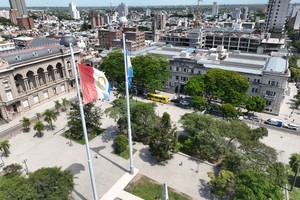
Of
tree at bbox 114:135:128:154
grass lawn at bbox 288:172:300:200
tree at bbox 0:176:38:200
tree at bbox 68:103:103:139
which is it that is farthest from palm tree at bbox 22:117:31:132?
grass lawn at bbox 288:172:300:200

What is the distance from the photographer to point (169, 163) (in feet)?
134

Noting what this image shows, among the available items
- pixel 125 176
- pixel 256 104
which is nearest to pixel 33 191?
pixel 125 176

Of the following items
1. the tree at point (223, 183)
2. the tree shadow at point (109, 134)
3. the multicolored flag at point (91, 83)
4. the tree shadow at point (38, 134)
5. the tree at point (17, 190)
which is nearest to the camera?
the multicolored flag at point (91, 83)

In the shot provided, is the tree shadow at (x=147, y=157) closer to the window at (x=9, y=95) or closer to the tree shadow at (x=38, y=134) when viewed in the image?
the tree shadow at (x=38, y=134)

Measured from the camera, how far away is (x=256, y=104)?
190 feet

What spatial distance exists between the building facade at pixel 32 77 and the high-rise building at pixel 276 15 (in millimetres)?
159145

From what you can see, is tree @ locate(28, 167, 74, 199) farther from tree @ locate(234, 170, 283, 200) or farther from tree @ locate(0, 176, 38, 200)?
tree @ locate(234, 170, 283, 200)

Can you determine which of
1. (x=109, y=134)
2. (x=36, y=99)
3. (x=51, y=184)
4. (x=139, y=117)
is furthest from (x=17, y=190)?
(x=36, y=99)

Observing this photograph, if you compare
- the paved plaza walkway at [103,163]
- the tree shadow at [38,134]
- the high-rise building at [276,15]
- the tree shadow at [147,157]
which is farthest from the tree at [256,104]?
the high-rise building at [276,15]

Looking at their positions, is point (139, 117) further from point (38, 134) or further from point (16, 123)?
point (16, 123)

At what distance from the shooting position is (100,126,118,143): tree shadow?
1935 inches

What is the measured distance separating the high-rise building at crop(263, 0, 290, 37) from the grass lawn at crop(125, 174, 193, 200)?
557 ft

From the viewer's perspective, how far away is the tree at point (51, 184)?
25.8 metres

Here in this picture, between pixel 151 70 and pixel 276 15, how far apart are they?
151736 mm
